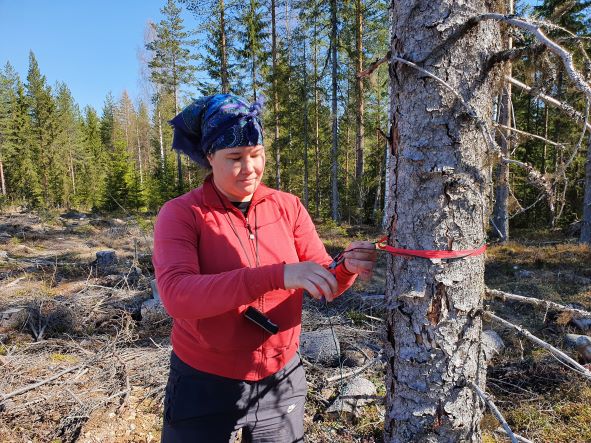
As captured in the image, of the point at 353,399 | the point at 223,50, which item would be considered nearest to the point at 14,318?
the point at 353,399

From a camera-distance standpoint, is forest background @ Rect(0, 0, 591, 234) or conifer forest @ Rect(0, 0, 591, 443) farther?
forest background @ Rect(0, 0, 591, 234)

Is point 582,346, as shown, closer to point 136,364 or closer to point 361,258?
point 361,258

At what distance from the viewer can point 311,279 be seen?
125 cm

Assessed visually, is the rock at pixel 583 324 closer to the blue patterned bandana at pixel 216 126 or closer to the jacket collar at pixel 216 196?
the jacket collar at pixel 216 196

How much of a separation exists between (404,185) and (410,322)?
518mm

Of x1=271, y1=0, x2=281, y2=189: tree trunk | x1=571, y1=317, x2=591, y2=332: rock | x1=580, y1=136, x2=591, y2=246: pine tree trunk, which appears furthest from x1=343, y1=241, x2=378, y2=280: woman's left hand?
x1=271, y1=0, x2=281, y2=189: tree trunk

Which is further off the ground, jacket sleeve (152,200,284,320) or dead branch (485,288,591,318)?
jacket sleeve (152,200,284,320)

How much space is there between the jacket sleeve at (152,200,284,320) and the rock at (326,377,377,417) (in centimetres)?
230

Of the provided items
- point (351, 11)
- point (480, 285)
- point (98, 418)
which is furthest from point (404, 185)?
point (351, 11)

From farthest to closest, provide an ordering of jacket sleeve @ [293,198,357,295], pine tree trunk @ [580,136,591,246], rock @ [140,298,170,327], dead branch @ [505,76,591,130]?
pine tree trunk @ [580,136,591,246] → rock @ [140,298,170,327] → jacket sleeve @ [293,198,357,295] → dead branch @ [505,76,591,130]

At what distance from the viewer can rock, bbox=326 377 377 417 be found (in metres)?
3.30

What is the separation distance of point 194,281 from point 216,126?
0.68 metres

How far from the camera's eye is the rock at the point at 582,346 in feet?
13.9

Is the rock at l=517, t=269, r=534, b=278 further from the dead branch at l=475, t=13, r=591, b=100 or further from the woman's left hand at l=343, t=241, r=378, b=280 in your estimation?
the dead branch at l=475, t=13, r=591, b=100
